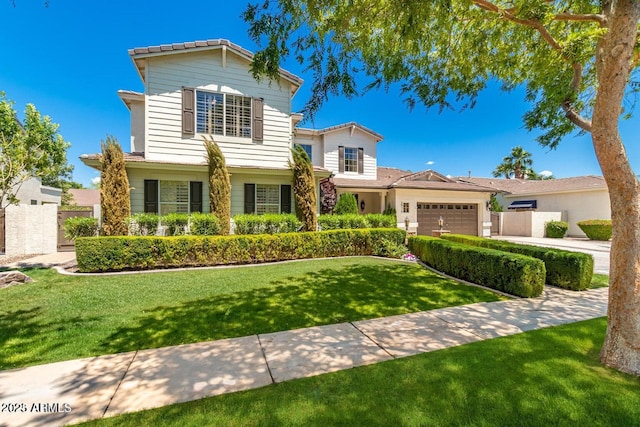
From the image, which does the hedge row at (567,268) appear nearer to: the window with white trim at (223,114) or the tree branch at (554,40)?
the tree branch at (554,40)

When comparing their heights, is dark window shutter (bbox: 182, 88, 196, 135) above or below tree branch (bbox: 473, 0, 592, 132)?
above

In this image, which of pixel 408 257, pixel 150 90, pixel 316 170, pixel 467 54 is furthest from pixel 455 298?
pixel 150 90

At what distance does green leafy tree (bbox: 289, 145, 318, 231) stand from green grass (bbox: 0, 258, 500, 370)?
3.01 m

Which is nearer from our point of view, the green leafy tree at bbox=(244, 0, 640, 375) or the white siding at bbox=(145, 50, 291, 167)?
the green leafy tree at bbox=(244, 0, 640, 375)

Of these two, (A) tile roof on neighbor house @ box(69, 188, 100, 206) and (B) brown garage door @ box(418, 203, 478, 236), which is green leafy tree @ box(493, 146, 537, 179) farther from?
(A) tile roof on neighbor house @ box(69, 188, 100, 206)

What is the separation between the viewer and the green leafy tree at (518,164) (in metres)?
34.3

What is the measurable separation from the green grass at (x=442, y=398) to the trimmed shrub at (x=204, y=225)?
797cm

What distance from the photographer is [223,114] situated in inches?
452

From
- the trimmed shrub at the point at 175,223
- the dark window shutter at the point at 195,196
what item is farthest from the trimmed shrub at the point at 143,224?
the dark window shutter at the point at 195,196

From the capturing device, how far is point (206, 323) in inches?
180

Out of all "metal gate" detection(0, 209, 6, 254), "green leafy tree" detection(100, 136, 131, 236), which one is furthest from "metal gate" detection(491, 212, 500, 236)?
"metal gate" detection(0, 209, 6, 254)

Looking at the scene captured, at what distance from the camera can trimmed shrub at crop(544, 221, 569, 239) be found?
20031 mm

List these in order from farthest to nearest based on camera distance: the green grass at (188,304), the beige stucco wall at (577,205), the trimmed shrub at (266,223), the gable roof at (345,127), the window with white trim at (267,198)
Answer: the beige stucco wall at (577,205) → the gable roof at (345,127) → the window with white trim at (267,198) → the trimmed shrub at (266,223) → the green grass at (188,304)

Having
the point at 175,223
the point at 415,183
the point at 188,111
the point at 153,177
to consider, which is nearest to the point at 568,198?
the point at 415,183
